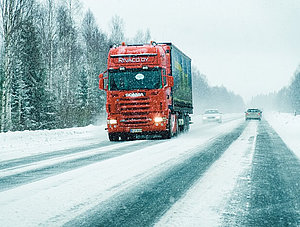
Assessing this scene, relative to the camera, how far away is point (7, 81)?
72.8ft

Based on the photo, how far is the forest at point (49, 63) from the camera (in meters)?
23.3

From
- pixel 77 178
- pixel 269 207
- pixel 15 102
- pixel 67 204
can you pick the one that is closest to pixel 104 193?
pixel 67 204

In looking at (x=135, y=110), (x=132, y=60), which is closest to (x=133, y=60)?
(x=132, y=60)

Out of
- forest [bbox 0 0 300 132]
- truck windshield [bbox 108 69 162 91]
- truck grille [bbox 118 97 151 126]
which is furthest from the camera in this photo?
forest [bbox 0 0 300 132]

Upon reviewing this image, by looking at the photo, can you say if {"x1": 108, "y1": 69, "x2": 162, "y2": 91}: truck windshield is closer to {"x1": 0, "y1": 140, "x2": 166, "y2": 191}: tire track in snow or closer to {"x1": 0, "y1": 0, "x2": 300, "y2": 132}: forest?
{"x1": 0, "y1": 140, "x2": 166, "y2": 191}: tire track in snow

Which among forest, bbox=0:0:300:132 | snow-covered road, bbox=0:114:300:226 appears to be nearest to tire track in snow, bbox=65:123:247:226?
snow-covered road, bbox=0:114:300:226

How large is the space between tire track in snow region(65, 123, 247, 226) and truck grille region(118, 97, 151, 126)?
7731mm

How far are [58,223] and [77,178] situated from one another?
258cm

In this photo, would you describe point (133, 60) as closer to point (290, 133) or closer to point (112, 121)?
point (112, 121)

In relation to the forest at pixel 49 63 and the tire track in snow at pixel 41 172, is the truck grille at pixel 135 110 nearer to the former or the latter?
the tire track in snow at pixel 41 172

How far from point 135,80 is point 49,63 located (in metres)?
25.5

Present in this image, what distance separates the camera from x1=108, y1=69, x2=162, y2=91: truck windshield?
14.5 m

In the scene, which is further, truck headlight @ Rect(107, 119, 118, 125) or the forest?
the forest

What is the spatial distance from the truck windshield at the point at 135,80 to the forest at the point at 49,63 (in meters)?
10.2
